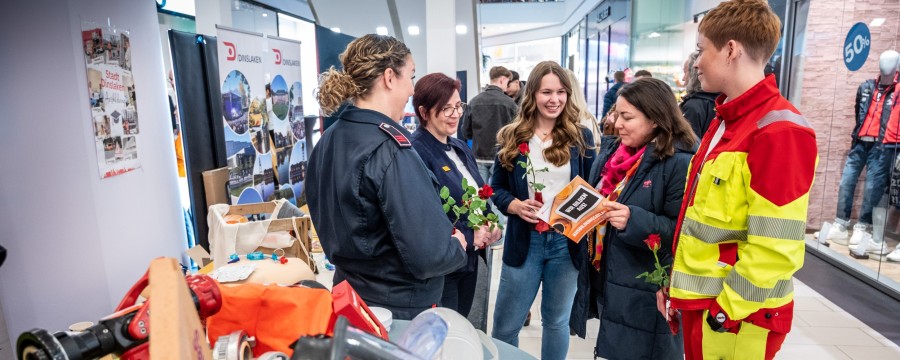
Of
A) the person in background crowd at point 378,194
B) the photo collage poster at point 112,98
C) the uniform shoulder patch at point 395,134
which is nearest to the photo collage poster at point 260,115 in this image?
the photo collage poster at point 112,98

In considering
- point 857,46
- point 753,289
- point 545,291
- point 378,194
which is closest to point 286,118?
point 545,291

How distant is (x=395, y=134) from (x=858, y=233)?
509 cm

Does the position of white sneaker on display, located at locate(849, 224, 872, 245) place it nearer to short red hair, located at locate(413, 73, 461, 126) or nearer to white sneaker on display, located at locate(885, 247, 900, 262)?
white sneaker on display, located at locate(885, 247, 900, 262)

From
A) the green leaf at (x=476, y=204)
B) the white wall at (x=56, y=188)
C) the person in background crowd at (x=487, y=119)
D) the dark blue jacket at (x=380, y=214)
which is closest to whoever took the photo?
the dark blue jacket at (x=380, y=214)

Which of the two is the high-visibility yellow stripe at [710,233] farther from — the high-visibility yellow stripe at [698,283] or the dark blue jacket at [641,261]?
the dark blue jacket at [641,261]

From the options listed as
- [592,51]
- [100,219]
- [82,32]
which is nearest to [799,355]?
[100,219]

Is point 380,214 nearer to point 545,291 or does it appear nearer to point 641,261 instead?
point 641,261

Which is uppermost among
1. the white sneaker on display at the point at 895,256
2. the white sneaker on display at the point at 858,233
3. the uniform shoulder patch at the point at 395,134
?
the uniform shoulder patch at the point at 395,134

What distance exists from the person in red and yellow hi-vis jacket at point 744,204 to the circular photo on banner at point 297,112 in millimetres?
3689

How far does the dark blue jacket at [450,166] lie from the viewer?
6.84 ft

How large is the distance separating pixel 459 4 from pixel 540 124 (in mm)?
3143

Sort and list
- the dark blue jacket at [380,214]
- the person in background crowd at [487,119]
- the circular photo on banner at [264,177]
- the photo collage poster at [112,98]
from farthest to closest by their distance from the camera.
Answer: the person in background crowd at [487,119] → the circular photo on banner at [264,177] → the photo collage poster at [112,98] → the dark blue jacket at [380,214]

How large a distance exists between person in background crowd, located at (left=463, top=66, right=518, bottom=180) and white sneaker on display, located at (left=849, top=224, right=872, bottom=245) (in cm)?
331

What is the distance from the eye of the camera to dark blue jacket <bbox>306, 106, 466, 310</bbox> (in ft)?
4.77
